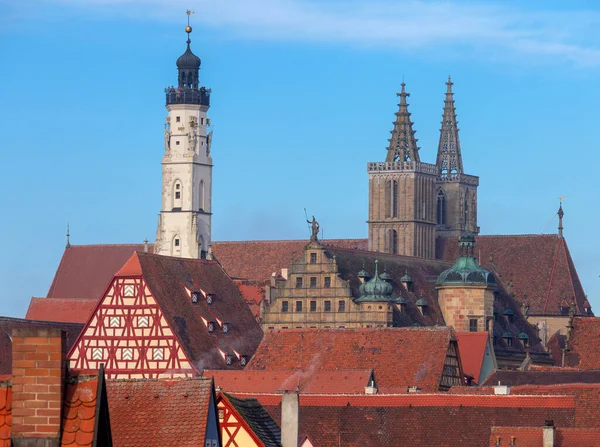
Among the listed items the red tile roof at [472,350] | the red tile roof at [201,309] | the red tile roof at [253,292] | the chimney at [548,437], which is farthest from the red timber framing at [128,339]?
the chimney at [548,437]

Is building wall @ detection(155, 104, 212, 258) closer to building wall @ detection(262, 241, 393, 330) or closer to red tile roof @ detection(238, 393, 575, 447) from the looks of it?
building wall @ detection(262, 241, 393, 330)

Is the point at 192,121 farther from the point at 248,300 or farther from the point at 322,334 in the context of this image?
the point at 322,334

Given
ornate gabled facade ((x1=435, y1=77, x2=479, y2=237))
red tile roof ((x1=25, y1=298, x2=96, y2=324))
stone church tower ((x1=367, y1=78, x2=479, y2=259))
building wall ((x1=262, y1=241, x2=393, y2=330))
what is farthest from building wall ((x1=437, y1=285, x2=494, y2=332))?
ornate gabled facade ((x1=435, y1=77, x2=479, y2=237))

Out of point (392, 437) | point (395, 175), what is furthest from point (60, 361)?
point (395, 175)

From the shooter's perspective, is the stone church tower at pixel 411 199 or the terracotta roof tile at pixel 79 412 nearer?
the terracotta roof tile at pixel 79 412

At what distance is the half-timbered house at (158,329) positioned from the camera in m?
95.8

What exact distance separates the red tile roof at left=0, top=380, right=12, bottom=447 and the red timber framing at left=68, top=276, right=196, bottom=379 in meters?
78.4

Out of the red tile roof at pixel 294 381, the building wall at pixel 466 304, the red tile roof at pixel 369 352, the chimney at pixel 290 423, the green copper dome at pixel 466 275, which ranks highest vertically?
the green copper dome at pixel 466 275

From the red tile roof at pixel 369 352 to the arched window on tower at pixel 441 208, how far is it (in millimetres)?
66796

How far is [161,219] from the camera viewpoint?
140375mm

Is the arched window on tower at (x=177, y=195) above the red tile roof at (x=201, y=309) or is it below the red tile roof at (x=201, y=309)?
above

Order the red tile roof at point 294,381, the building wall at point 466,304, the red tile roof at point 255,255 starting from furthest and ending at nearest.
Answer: the red tile roof at point 255,255, the building wall at point 466,304, the red tile roof at point 294,381

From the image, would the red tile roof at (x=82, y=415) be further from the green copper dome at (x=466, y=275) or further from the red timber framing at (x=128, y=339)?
the green copper dome at (x=466, y=275)

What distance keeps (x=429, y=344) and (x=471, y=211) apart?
75.2 metres
